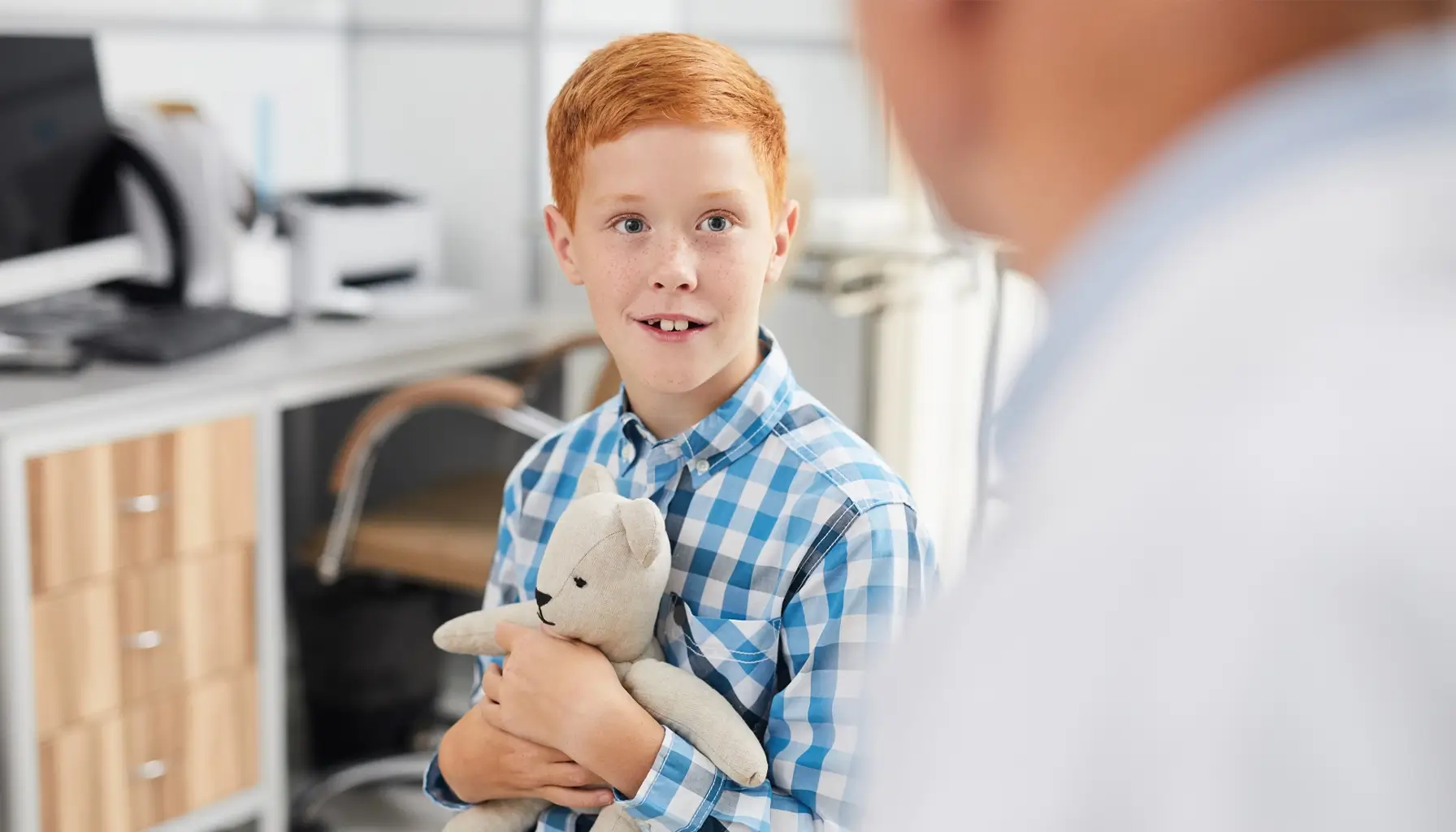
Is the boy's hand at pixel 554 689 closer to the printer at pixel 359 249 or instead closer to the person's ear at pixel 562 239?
the person's ear at pixel 562 239

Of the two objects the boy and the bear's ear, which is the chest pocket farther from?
the bear's ear

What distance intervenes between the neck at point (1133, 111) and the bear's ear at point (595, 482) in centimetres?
71

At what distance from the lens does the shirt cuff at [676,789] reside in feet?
3.11

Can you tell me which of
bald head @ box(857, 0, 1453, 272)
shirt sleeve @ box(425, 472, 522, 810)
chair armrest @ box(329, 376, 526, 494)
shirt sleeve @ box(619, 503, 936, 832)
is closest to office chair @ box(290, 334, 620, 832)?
chair armrest @ box(329, 376, 526, 494)

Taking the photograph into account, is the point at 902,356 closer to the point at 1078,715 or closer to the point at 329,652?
the point at 329,652

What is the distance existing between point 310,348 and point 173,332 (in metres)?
0.26

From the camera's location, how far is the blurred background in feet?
7.02

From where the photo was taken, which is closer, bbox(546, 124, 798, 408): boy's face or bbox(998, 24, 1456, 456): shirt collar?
bbox(998, 24, 1456, 456): shirt collar

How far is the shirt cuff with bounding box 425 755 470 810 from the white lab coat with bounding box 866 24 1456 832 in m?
0.87

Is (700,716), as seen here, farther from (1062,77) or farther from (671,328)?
(1062,77)

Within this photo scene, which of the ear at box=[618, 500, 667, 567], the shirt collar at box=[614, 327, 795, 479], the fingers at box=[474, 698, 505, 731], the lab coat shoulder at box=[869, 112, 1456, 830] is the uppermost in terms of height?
A: the lab coat shoulder at box=[869, 112, 1456, 830]

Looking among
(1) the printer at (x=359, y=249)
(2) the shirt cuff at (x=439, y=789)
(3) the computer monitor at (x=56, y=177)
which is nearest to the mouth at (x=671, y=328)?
(2) the shirt cuff at (x=439, y=789)

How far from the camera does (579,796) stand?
3.27 ft

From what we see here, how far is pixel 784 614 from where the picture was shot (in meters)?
0.99
